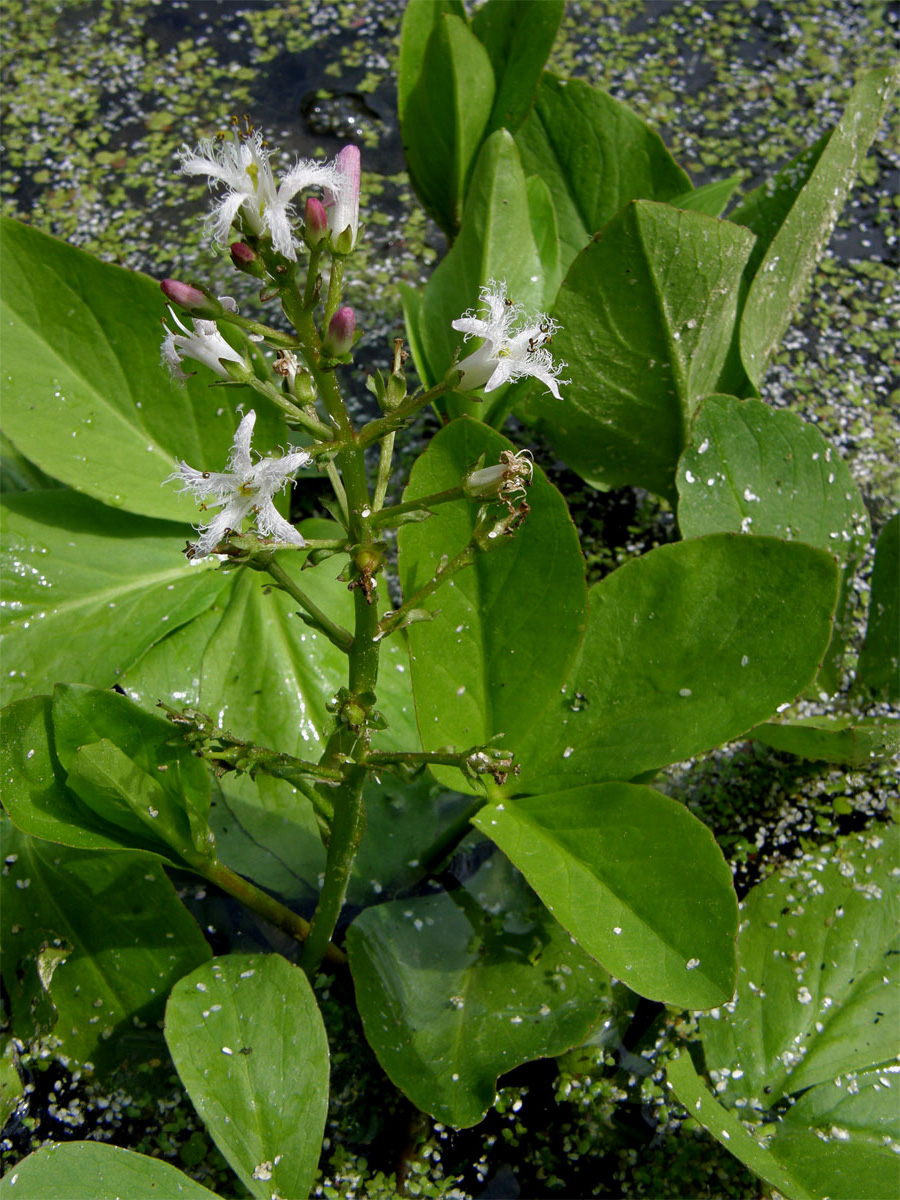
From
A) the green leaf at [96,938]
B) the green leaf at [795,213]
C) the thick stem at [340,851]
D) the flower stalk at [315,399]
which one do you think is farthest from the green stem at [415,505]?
the green leaf at [795,213]

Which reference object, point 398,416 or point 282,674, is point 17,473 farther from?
point 398,416

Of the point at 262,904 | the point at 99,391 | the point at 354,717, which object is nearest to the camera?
the point at 354,717

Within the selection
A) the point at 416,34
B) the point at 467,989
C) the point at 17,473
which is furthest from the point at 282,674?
the point at 416,34

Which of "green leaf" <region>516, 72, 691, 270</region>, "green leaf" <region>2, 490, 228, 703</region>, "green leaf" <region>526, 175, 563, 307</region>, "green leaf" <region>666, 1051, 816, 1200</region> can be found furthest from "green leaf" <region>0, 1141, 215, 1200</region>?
"green leaf" <region>516, 72, 691, 270</region>

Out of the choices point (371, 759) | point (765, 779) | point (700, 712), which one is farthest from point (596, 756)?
point (765, 779)

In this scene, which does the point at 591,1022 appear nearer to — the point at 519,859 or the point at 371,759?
the point at 519,859

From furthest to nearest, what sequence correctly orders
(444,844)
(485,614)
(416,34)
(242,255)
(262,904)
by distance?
(416,34) < (444,844) < (262,904) < (485,614) < (242,255)
